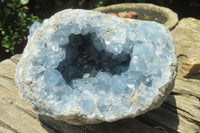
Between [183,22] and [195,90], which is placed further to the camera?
[183,22]

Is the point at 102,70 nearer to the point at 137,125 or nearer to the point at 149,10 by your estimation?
the point at 137,125

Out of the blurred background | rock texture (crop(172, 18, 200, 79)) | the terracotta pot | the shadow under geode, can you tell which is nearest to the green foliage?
the blurred background

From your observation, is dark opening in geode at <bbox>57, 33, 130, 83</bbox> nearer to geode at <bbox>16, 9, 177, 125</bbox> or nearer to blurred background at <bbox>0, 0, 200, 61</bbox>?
geode at <bbox>16, 9, 177, 125</bbox>

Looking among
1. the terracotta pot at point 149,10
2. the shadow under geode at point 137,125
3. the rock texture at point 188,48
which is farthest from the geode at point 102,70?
the terracotta pot at point 149,10

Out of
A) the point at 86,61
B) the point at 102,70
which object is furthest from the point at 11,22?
the point at 102,70

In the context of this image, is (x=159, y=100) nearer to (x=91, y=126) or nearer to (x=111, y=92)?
(x=111, y=92)

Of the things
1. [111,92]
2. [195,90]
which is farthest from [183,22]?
[111,92]
